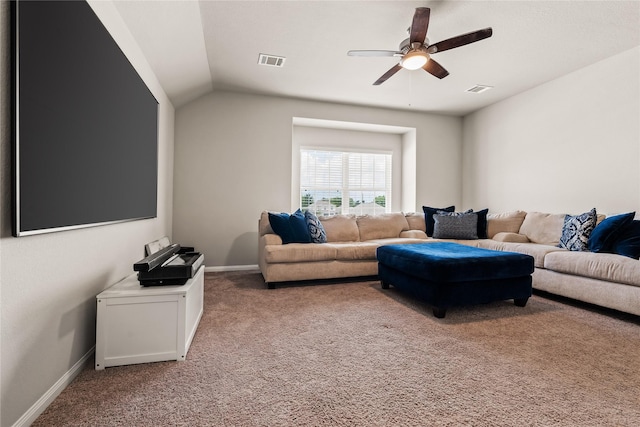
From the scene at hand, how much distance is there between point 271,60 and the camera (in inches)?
137

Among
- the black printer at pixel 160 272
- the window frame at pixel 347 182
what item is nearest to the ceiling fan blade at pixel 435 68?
the window frame at pixel 347 182

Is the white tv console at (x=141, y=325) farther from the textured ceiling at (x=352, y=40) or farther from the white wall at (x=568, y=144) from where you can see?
the white wall at (x=568, y=144)

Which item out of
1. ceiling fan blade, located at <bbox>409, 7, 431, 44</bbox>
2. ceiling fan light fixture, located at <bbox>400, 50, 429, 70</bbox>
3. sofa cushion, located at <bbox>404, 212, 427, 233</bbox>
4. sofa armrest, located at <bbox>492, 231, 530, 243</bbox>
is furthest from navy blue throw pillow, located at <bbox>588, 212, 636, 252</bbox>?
ceiling fan blade, located at <bbox>409, 7, 431, 44</bbox>

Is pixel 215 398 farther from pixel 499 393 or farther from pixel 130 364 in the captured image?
pixel 499 393

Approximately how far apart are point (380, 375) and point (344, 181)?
13.7 feet

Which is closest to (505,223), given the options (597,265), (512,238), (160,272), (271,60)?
(512,238)

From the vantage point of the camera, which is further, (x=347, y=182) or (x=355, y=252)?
(x=347, y=182)

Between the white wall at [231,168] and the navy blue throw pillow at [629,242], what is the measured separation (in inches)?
150

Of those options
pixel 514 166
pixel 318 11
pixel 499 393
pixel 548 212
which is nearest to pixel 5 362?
pixel 499 393

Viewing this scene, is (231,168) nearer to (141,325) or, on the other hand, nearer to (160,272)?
(160,272)

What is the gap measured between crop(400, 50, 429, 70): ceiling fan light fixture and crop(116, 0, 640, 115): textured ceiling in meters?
0.37

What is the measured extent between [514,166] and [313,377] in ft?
15.1

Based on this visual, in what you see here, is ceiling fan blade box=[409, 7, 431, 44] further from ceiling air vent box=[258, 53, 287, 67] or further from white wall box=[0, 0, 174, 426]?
white wall box=[0, 0, 174, 426]

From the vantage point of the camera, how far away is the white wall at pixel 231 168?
13.8 ft
